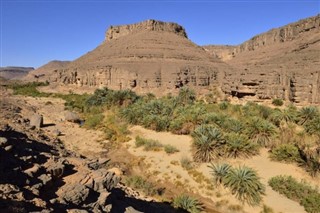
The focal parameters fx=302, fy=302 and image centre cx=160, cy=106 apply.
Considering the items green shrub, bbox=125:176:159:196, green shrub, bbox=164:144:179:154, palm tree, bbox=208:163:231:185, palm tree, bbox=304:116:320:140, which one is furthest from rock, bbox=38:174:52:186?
palm tree, bbox=304:116:320:140

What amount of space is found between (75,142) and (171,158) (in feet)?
24.1

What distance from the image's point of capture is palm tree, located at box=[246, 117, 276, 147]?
Result: 54.9ft

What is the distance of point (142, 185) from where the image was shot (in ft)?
43.1

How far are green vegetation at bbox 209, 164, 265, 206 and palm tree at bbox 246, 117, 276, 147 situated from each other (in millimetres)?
4215

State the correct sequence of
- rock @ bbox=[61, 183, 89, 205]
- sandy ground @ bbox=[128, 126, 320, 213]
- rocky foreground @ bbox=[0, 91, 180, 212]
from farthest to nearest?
1. sandy ground @ bbox=[128, 126, 320, 213]
2. rock @ bbox=[61, 183, 89, 205]
3. rocky foreground @ bbox=[0, 91, 180, 212]

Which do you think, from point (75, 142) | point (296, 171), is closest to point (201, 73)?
point (75, 142)

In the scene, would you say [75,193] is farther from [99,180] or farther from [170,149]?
[170,149]

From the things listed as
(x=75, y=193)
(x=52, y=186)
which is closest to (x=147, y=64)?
(x=52, y=186)

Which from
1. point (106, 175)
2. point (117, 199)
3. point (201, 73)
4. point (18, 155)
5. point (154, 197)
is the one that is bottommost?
point (154, 197)

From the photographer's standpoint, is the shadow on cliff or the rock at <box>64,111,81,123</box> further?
the rock at <box>64,111,81,123</box>

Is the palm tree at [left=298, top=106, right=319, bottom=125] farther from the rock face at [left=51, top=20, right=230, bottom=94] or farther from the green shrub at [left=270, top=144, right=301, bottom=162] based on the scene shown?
the rock face at [left=51, top=20, right=230, bottom=94]

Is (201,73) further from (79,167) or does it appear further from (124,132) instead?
(79,167)

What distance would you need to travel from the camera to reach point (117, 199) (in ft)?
32.9

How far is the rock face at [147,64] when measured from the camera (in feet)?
142
